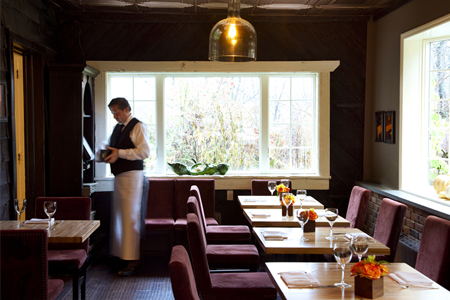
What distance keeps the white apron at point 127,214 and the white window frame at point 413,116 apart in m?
2.88

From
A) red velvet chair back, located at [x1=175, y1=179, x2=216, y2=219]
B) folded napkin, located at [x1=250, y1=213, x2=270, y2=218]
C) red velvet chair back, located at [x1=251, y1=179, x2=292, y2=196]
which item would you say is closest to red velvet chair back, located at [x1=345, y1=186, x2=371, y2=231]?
folded napkin, located at [x1=250, y1=213, x2=270, y2=218]

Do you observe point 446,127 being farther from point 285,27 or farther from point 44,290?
point 44,290

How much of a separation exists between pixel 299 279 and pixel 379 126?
3.60 meters

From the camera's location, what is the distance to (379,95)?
210 inches

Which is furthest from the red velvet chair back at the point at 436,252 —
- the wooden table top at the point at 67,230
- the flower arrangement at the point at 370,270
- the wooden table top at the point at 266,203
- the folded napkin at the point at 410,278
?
the wooden table top at the point at 67,230

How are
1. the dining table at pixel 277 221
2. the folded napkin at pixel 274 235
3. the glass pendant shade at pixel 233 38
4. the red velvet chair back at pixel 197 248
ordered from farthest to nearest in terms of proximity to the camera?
the dining table at pixel 277 221, the folded napkin at pixel 274 235, the glass pendant shade at pixel 233 38, the red velvet chair back at pixel 197 248

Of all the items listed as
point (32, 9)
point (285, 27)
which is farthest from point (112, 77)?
point (285, 27)

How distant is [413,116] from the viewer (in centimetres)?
474

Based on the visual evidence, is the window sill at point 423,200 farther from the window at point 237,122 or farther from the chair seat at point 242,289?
the chair seat at point 242,289

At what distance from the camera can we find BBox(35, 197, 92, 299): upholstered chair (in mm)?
3432

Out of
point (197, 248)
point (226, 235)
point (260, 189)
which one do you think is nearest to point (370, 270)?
point (197, 248)

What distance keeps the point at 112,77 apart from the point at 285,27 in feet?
7.57

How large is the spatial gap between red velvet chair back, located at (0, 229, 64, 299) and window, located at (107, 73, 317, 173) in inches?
124

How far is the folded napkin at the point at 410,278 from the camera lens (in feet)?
7.09
